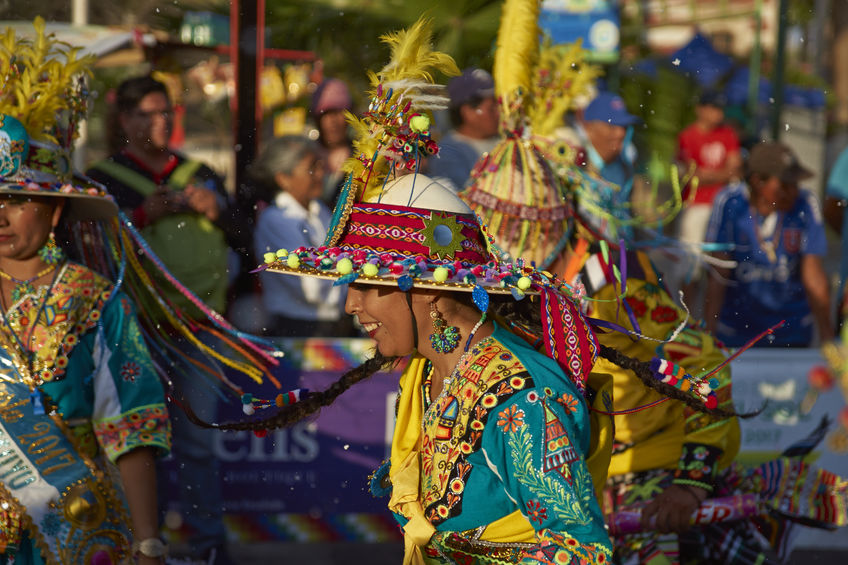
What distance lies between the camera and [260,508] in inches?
232

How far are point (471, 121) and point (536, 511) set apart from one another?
4.37 metres

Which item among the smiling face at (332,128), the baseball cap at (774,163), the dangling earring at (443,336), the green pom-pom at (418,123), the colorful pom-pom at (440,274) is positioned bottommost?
the dangling earring at (443,336)

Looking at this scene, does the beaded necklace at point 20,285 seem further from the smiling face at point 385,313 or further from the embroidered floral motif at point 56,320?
the smiling face at point 385,313

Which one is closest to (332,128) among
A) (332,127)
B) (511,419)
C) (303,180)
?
(332,127)

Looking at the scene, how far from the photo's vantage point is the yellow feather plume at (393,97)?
276 cm

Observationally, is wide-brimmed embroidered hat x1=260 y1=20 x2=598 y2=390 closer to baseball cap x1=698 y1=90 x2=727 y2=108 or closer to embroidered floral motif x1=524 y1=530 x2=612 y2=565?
embroidered floral motif x1=524 y1=530 x2=612 y2=565

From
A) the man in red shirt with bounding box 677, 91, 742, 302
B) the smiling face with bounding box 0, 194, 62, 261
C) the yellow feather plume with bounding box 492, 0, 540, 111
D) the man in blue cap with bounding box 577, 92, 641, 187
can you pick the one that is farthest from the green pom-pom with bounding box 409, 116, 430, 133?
the man in red shirt with bounding box 677, 91, 742, 302

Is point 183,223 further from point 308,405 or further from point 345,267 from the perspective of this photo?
point 345,267

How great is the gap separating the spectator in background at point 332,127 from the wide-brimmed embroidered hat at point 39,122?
2911mm

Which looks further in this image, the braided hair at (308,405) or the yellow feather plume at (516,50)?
the yellow feather plume at (516,50)

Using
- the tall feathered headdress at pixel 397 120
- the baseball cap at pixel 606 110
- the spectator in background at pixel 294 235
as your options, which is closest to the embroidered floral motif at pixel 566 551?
the tall feathered headdress at pixel 397 120

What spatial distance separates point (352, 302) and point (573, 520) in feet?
2.47

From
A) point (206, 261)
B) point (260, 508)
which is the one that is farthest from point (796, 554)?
point (206, 261)

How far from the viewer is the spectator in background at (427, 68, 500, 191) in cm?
648
